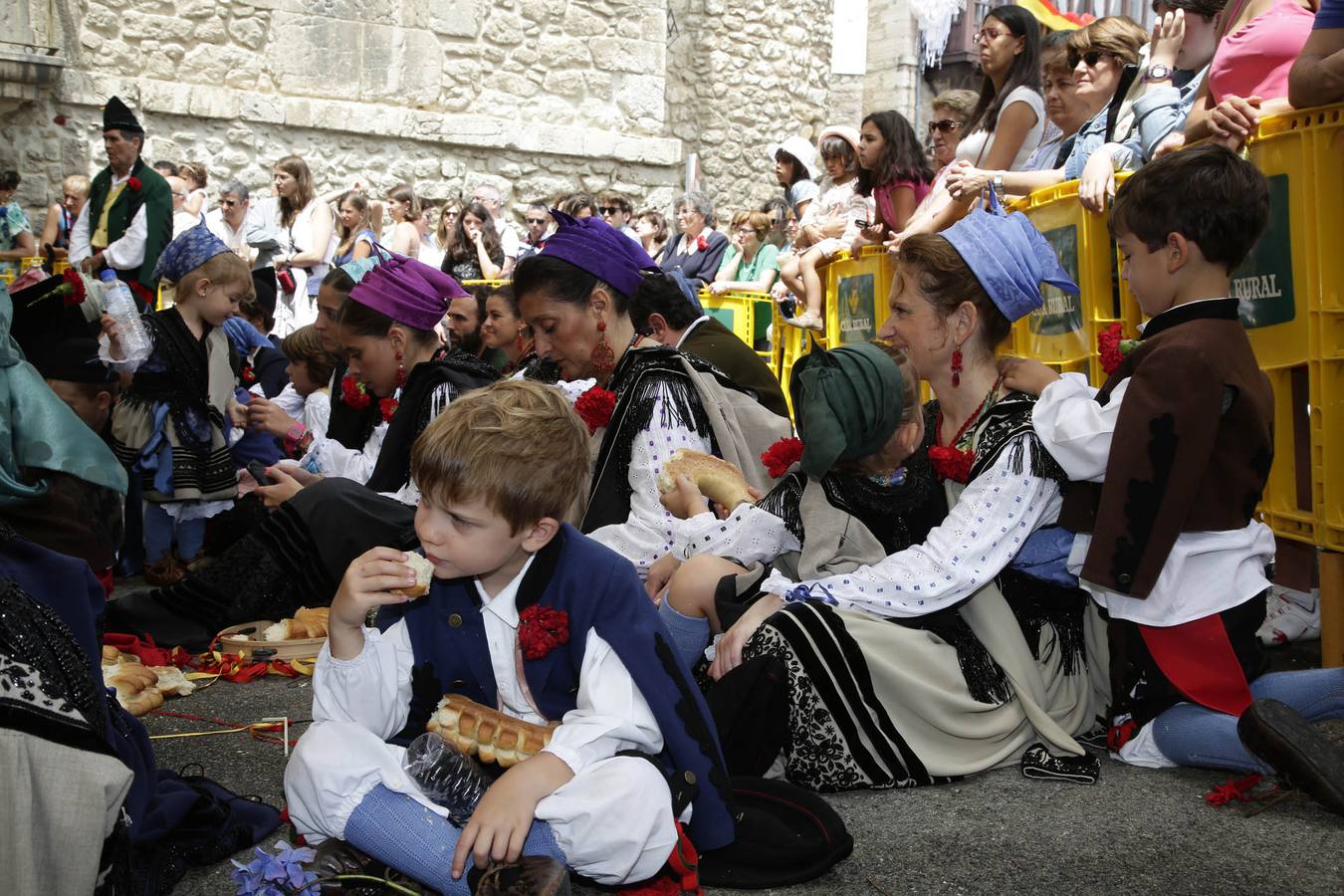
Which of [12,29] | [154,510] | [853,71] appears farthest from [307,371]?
[853,71]

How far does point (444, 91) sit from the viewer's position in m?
14.9

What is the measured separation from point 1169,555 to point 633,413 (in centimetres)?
171

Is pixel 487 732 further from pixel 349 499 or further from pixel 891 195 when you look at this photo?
pixel 891 195

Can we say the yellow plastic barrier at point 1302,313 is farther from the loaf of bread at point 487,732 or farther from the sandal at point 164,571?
the sandal at point 164,571

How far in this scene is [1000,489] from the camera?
3236 millimetres

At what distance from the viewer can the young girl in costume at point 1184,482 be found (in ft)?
10.3

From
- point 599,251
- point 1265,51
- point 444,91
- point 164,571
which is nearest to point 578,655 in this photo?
point 599,251

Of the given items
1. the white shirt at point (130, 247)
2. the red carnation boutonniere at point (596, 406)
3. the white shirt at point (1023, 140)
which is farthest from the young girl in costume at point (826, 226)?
the white shirt at point (130, 247)

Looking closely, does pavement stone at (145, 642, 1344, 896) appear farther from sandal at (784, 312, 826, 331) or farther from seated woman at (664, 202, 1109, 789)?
sandal at (784, 312, 826, 331)

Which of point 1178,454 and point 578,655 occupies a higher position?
point 1178,454

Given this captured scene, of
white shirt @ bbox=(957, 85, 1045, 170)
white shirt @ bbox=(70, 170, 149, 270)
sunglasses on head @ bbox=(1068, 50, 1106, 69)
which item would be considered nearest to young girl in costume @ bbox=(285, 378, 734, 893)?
sunglasses on head @ bbox=(1068, 50, 1106, 69)

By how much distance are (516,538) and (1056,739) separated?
5.24ft

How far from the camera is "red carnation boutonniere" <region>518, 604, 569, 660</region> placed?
8.38 feet

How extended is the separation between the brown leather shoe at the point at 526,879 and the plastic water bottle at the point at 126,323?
3669 millimetres
